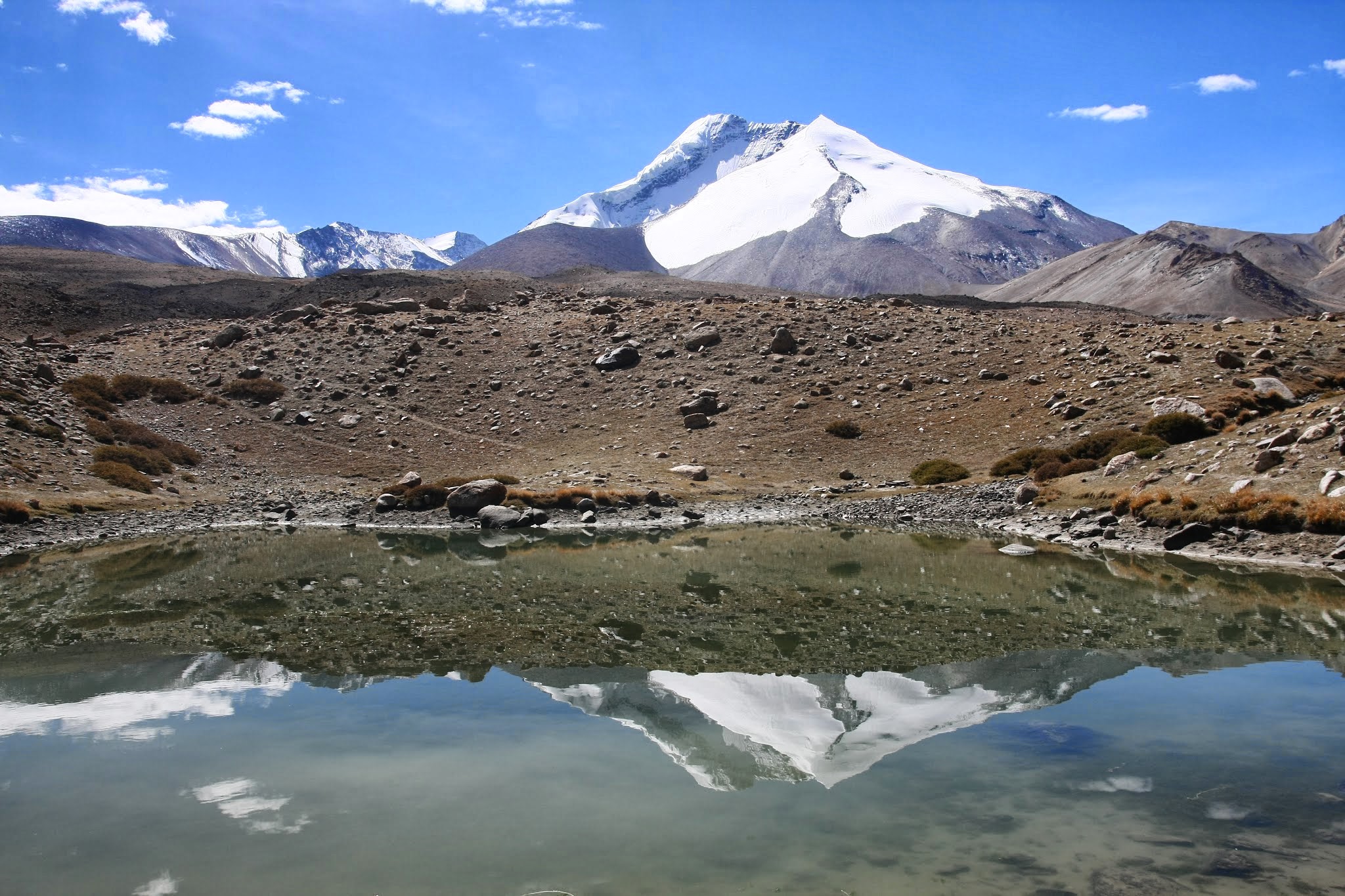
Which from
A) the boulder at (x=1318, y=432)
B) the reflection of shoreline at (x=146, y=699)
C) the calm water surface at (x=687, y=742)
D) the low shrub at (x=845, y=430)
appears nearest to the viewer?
the calm water surface at (x=687, y=742)

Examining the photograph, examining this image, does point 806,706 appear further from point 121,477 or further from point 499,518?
point 121,477

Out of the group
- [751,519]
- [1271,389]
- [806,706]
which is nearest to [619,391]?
[751,519]

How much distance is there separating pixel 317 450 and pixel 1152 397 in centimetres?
4476

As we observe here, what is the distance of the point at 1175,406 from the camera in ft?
130

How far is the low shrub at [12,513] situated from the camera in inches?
1270

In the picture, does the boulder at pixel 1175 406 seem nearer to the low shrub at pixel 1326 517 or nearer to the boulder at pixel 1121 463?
the boulder at pixel 1121 463

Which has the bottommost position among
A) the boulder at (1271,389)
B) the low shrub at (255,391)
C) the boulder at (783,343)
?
the boulder at (1271,389)

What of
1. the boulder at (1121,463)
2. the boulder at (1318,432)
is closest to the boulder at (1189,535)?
the boulder at (1318,432)

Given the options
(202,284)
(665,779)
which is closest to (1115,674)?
(665,779)

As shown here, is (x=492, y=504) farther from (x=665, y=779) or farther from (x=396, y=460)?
(x=665, y=779)

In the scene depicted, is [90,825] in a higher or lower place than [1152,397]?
lower

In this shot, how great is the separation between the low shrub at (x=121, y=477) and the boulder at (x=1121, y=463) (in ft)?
139

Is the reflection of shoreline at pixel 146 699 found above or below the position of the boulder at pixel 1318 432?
below

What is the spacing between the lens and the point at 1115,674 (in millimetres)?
13391
